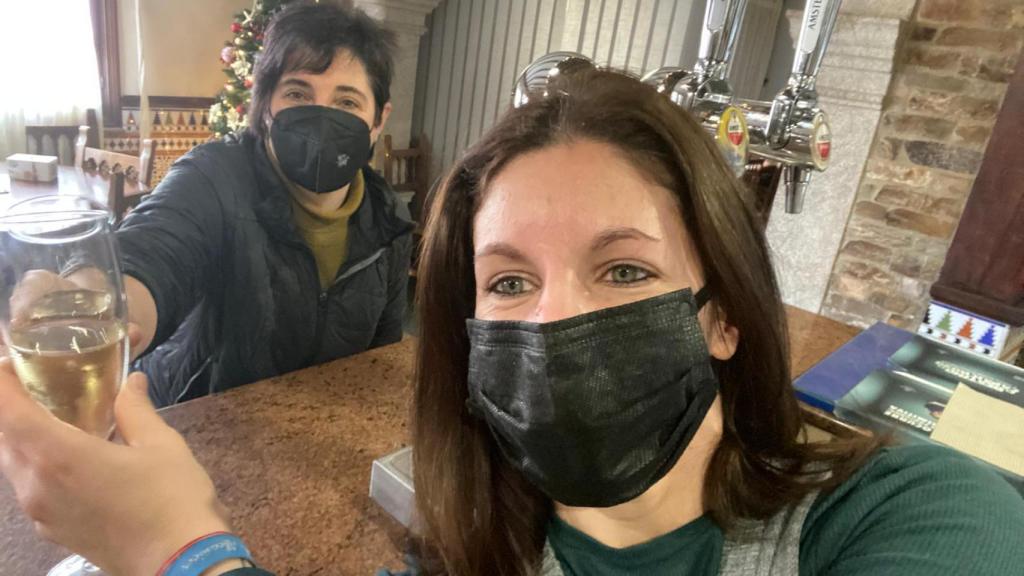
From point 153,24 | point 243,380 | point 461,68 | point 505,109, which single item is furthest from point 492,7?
point 505,109

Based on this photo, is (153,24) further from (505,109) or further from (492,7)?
(505,109)

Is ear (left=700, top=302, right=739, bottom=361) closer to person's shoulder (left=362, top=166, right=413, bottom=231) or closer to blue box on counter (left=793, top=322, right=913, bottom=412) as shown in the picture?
blue box on counter (left=793, top=322, right=913, bottom=412)

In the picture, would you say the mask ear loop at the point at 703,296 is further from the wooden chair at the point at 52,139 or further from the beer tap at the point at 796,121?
the wooden chair at the point at 52,139

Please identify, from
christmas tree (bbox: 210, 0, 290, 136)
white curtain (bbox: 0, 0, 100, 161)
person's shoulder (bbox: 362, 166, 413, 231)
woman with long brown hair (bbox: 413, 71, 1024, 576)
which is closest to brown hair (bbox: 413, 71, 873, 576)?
woman with long brown hair (bbox: 413, 71, 1024, 576)

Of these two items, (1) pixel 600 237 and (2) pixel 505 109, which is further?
(2) pixel 505 109

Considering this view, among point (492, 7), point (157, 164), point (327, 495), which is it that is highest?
point (492, 7)

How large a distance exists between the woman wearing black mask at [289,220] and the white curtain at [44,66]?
12.8ft

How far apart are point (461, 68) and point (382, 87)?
108 inches

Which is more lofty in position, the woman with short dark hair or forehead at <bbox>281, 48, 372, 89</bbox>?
forehead at <bbox>281, 48, 372, 89</bbox>

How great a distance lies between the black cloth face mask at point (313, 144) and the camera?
60.7 inches

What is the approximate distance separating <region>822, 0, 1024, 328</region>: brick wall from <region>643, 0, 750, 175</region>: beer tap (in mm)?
1818

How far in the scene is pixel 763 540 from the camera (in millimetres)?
728

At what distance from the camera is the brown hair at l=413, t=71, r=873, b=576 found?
754mm

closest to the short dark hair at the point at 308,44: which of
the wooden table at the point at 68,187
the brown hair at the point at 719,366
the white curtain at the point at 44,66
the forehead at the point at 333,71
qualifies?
the forehead at the point at 333,71
